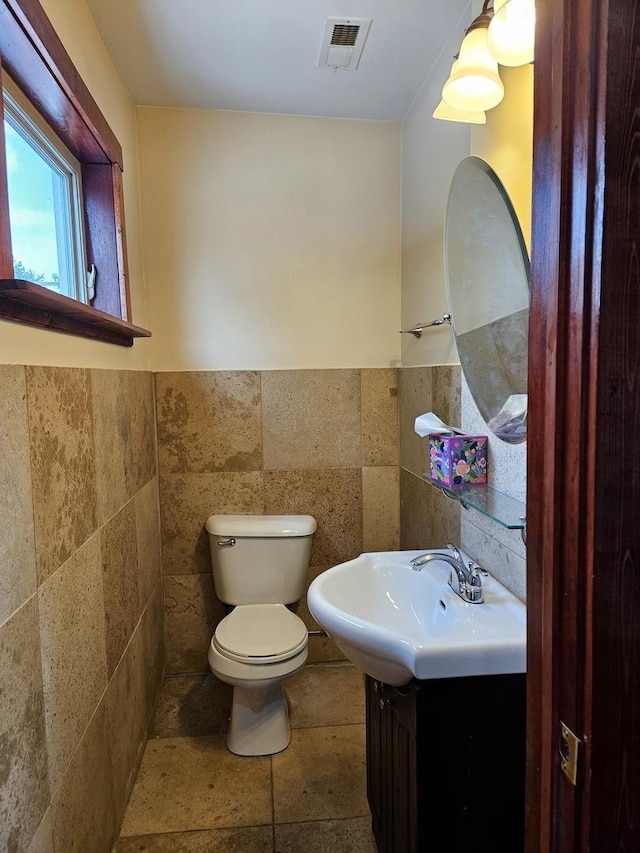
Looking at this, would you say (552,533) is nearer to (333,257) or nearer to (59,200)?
(59,200)

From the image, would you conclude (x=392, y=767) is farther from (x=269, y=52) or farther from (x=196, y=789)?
(x=269, y=52)

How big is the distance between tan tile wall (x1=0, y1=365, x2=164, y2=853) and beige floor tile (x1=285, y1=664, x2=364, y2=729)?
0.63m

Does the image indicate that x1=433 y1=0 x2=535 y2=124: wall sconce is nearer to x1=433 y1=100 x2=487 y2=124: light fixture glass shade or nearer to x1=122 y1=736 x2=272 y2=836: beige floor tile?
x1=433 y1=100 x2=487 y2=124: light fixture glass shade

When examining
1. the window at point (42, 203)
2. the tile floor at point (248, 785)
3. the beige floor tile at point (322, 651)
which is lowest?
the tile floor at point (248, 785)

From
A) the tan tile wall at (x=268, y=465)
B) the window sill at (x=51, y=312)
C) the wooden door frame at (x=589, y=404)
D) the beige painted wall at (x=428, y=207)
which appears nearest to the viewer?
the wooden door frame at (x=589, y=404)

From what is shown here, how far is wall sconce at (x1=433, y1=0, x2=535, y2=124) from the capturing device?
112 cm

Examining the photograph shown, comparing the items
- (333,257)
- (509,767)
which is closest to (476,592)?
(509,767)

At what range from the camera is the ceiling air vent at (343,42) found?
5.36ft

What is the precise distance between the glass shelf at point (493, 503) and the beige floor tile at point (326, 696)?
121 cm

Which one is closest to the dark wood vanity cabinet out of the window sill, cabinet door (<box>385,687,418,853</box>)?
cabinet door (<box>385,687,418,853</box>)

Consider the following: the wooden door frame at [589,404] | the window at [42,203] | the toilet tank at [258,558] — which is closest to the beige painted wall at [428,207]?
the toilet tank at [258,558]

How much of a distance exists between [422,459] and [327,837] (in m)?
1.30

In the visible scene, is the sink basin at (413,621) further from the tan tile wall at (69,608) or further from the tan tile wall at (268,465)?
the tan tile wall at (268,465)

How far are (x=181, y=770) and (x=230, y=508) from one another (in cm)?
101
